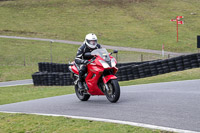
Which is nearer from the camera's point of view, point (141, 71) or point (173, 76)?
point (173, 76)

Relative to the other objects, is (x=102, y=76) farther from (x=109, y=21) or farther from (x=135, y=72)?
(x=109, y=21)

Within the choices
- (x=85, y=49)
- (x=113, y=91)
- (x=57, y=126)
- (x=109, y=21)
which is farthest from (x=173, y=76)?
(x=109, y=21)

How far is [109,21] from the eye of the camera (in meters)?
59.5

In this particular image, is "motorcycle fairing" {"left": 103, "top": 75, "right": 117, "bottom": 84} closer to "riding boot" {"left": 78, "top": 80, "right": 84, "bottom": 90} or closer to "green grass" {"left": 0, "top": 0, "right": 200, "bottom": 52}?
"riding boot" {"left": 78, "top": 80, "right": 84, "bottom": 90}

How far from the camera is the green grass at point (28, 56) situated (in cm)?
3183

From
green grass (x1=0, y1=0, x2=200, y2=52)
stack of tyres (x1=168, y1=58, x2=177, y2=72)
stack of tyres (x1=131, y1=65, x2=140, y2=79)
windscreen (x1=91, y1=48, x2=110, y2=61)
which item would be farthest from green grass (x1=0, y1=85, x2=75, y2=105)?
green grass (x1=0, y1=0, x2=200, y2=52)

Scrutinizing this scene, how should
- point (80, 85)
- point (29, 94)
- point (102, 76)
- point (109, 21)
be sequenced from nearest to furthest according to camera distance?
point (102, 76)
point (80, 85)
point (29, 94)
point (109, 21)

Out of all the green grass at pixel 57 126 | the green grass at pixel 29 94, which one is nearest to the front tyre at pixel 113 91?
the green grass at pixel 57 126

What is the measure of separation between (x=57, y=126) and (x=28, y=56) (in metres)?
35.0

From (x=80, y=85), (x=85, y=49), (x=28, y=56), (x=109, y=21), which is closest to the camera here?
(x=85, y=49)

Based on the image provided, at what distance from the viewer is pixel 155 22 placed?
193ft

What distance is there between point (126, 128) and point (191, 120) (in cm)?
116

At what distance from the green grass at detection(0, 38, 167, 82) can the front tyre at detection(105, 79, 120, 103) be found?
2175 cm

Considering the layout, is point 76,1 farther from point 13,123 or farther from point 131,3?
point 13,123
